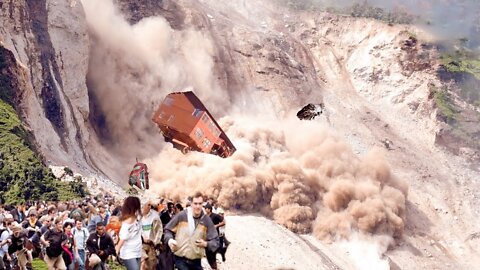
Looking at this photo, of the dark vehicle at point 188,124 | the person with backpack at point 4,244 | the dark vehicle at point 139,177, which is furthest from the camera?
the dark vehicle at point 188,124

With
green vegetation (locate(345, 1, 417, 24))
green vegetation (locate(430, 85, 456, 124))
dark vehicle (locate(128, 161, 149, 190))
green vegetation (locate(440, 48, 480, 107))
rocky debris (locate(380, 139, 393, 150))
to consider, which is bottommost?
dark vehicle (locate(128, 161, 149, 190))

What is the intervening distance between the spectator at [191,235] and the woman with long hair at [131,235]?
0.54 meters

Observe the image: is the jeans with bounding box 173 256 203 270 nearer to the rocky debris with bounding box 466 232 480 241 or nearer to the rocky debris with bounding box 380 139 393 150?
the rocky debris with bounding box 466 232 480 241

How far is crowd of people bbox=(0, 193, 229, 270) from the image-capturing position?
9922 millimetres

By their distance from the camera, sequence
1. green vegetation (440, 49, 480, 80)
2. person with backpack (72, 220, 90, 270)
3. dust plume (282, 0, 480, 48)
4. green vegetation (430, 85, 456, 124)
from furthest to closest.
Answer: dust plume (282, 0, 480, 48) → green vegetation (440, 49, 480, 80) → green vegetation (430, 85, 456, 124) → person with backpack (72, 220, 90, 270)

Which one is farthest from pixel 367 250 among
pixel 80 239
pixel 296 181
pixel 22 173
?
pixel 80 239

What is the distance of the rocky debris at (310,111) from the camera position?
52619 mm

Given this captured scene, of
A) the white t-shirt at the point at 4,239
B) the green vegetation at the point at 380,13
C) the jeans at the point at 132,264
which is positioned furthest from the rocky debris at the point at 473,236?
the jeans at the point at 132,264

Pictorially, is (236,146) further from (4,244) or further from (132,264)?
Answer: (132,264)

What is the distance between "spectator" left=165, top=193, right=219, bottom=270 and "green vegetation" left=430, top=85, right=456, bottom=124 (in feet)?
167

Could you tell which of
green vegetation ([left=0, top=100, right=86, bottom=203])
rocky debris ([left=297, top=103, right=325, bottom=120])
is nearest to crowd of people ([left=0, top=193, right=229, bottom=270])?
green vegetation ([left=0, top=100, right=86, bottom=203])

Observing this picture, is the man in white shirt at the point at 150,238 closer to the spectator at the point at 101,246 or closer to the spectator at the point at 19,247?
the spectator at the point at 101,246

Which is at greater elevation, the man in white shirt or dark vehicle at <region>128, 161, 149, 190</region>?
the man in white shirt

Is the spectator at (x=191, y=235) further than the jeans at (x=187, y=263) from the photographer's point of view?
No
